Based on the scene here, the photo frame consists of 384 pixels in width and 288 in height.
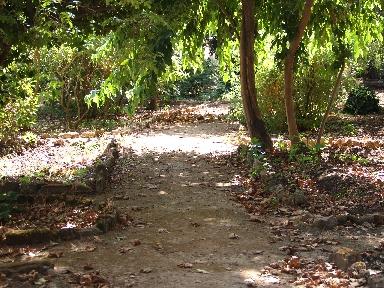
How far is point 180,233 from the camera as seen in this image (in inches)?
247

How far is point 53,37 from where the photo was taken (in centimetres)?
608

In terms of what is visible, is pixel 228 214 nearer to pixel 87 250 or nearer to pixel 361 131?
pixel 87 250

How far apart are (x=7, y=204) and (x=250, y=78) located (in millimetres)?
5664

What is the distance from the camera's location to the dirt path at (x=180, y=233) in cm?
488

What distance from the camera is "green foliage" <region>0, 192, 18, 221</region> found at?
630cm

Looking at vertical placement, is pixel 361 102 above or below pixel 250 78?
below

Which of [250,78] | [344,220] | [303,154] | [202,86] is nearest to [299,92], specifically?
[250,78]

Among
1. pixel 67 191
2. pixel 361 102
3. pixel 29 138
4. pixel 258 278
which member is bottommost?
pixel 258 278

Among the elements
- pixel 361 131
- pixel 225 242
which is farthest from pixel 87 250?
pixel 361 131

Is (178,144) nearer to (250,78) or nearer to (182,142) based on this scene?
(182,142)

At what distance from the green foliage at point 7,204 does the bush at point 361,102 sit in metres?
13.6

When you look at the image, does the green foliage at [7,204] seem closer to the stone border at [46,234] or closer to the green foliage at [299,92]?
the stone border at [46,234]

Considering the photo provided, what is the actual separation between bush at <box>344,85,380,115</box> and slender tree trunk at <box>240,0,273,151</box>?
834cm

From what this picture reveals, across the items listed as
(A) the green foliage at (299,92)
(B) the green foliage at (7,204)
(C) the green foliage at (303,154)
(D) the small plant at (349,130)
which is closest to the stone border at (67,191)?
(B) the green foliage at (7,204)
